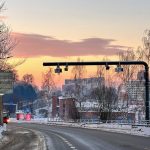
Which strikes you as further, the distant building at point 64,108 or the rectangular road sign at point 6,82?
the distant building at point 64,108

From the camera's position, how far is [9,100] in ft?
582

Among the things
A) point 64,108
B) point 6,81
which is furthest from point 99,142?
point 64,108

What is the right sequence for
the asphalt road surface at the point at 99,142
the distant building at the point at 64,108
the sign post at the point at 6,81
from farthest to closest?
the distant building at the point at 64,108 < the sign post at the point at 6,81 < the asphalt road surface at the point at 99,142

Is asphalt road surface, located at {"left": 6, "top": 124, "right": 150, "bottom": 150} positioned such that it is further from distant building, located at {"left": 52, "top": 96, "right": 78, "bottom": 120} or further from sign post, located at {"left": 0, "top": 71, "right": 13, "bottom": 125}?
distant building, located at {"left": 52, "top": 96, "right": 78, "bottom": 120}

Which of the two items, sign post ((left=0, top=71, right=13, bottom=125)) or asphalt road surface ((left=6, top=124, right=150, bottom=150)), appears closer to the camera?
asphalt road surface ((left=6, top=124, right=150, bottom=150))

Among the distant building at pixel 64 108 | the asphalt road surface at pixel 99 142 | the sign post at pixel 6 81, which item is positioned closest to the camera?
the asphalt road surface at pixel 99 142

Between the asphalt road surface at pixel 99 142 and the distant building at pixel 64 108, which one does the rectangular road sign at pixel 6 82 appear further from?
the distant building at pixel 64 108

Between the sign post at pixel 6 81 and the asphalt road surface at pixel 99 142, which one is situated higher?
the sign post at pixel 6 81

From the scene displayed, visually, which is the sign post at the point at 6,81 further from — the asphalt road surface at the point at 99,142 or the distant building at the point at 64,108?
the distant building at the point at 64,108

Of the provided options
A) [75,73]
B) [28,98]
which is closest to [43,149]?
[75,73]

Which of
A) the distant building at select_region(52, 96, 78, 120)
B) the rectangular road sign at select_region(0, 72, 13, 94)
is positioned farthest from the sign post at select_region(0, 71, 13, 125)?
the distant building at select_region(52, 96, 78, 120)

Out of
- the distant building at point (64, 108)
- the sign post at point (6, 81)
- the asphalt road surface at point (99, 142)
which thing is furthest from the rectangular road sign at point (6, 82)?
the distant building at point (64, 108)

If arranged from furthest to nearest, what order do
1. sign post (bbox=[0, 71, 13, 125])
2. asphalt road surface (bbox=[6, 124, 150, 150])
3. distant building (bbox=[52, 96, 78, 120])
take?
distant building (bbox=[52, 96, 78, 120]) < sign post (bbox=[0, 71, 13, 125]) < asphalt road surface (bbox=[6, 124, 150, 150])

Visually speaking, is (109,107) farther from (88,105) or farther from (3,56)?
(3,56)
